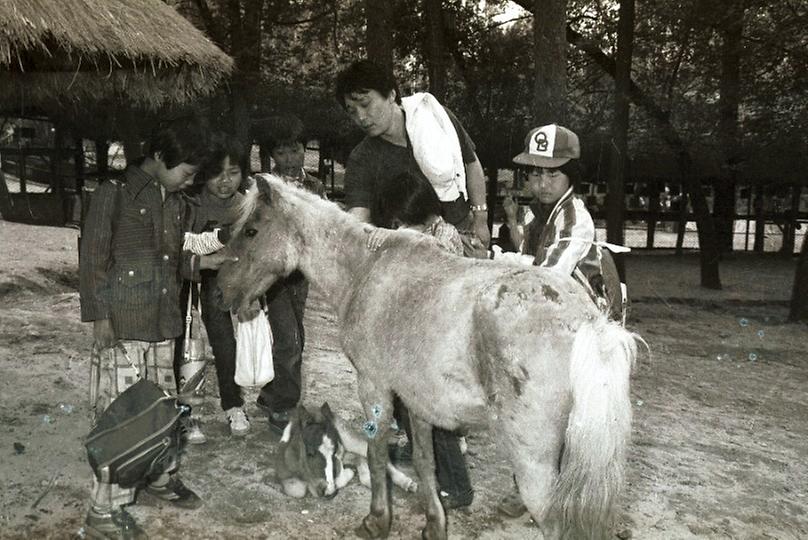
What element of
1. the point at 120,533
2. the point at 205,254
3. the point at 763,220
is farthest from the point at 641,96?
the point at 120,533

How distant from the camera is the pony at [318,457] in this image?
4637 millimetres

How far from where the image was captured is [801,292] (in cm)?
1173

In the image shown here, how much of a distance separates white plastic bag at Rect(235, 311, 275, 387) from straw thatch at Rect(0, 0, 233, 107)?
1.75m

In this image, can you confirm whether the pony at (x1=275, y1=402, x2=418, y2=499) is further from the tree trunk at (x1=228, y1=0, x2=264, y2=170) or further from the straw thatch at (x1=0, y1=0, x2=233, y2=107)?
the tree trunk at (x1=228, y1=0, x2=264, y2=170)

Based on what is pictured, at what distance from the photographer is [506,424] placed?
3262 millimetres

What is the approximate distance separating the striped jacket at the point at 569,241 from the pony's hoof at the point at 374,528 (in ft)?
5.37

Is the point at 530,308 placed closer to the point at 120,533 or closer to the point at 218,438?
the point at 120,533

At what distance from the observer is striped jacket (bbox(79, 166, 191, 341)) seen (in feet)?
12.9

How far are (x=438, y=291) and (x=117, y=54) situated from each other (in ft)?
8.78

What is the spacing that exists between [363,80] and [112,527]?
2.68 m

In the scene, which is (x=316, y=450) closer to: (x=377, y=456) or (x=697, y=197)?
(x=377, y=456)

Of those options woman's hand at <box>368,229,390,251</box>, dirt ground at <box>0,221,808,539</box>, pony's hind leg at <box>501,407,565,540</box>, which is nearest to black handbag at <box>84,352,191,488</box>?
dirt ground at <box>0,221,808,539</box>

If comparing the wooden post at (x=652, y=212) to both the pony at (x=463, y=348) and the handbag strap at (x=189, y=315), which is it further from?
the pony at (x=463, y=348)

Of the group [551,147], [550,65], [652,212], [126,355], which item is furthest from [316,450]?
[652,212]
